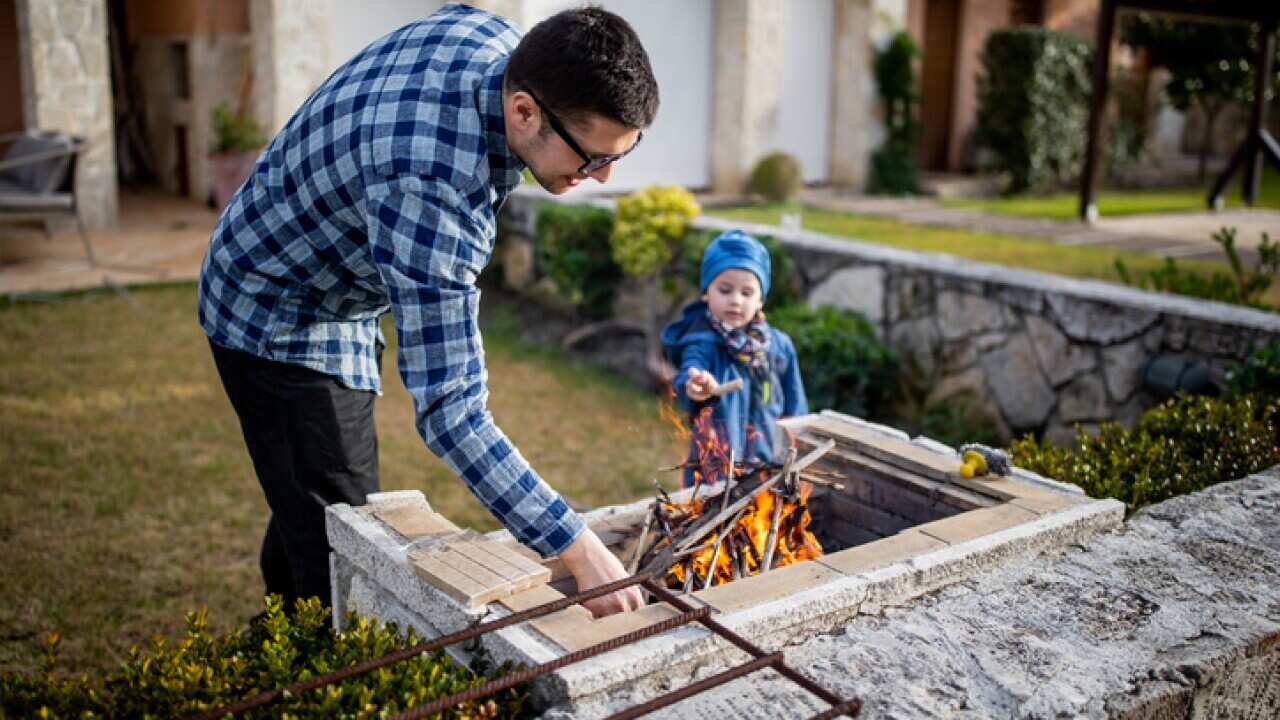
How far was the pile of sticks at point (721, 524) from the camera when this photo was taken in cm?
275

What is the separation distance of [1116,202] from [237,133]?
32.7ft

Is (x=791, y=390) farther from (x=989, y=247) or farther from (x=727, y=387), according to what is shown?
(x=989, y=247)

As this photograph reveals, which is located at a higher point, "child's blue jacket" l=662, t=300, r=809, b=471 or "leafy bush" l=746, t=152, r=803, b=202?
"leafy bush" l=746, t=152, r=803, b=202

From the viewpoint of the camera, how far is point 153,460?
5.44m

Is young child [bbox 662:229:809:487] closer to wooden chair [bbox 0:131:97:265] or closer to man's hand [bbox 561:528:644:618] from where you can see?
man's hand [bbox 561:528:644:618]

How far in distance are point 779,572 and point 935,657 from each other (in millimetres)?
388

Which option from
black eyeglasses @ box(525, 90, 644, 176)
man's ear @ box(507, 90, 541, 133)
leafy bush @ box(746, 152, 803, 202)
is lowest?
leafy bush @ box(746, 152, 803, 202)

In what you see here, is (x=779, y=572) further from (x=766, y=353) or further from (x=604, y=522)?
(x=766, y=353)

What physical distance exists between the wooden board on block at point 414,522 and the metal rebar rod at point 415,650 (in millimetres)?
413

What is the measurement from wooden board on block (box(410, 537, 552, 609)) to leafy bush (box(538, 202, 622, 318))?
5.34 meters

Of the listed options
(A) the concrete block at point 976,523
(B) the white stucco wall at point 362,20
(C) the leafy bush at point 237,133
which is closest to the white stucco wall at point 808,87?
(B) the white stucco wall at point 362,20

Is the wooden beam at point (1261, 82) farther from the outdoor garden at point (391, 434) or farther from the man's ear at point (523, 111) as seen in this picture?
the man's ear at point (523, 111)

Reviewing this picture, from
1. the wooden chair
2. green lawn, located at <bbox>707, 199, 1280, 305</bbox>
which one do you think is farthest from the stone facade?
green lawn, located at <bbox>707, 199, 1280, 305</bbox>

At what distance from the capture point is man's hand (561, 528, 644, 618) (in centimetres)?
227
